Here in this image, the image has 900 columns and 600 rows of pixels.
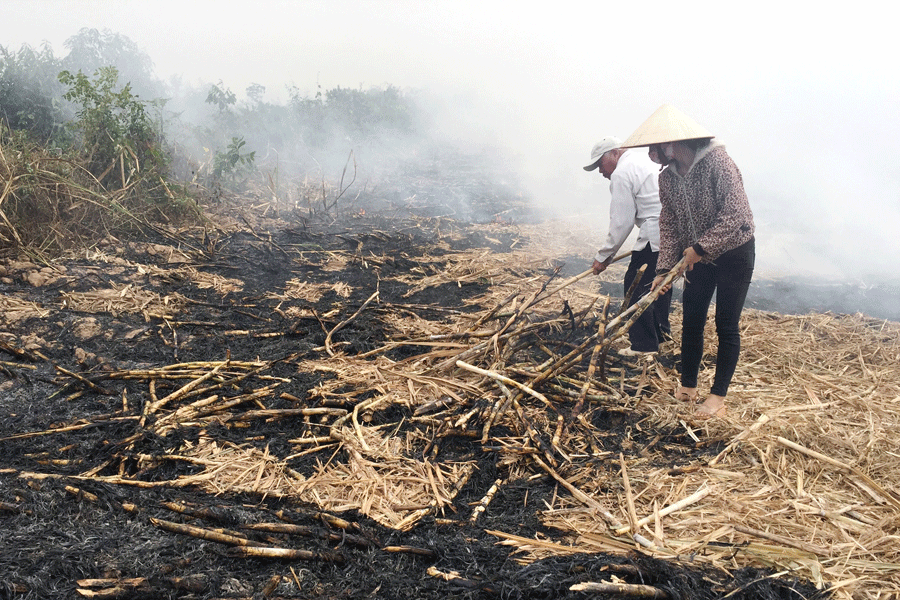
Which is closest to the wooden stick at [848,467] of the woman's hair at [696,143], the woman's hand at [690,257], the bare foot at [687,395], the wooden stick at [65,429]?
the bare foot at [687,395]

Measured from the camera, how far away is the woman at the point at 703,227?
9.14ft

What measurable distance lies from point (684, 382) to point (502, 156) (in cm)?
1430

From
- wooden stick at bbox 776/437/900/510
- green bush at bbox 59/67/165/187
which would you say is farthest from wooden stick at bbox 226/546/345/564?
green bush at bbox 59/67/165/187

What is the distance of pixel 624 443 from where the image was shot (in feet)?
9.28

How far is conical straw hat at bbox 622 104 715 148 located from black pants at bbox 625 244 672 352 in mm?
1178

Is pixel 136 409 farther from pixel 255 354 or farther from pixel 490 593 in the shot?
pixel 490 593

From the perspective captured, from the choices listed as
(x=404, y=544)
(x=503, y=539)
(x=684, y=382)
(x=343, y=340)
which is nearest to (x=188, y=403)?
(x=343, y=340)

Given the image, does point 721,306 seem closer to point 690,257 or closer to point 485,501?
point 690,257

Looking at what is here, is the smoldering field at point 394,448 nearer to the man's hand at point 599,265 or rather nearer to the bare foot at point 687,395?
the bare foot at point 687,395

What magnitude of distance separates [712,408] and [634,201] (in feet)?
5.42

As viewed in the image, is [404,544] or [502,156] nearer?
[404,544]

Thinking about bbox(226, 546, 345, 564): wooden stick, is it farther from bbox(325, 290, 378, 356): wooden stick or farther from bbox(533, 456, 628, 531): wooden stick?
bbox(325, 290, 378, 356): wooden stick

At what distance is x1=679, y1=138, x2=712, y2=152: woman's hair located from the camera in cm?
286

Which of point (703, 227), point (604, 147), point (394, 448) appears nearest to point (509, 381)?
point (394, 448)
